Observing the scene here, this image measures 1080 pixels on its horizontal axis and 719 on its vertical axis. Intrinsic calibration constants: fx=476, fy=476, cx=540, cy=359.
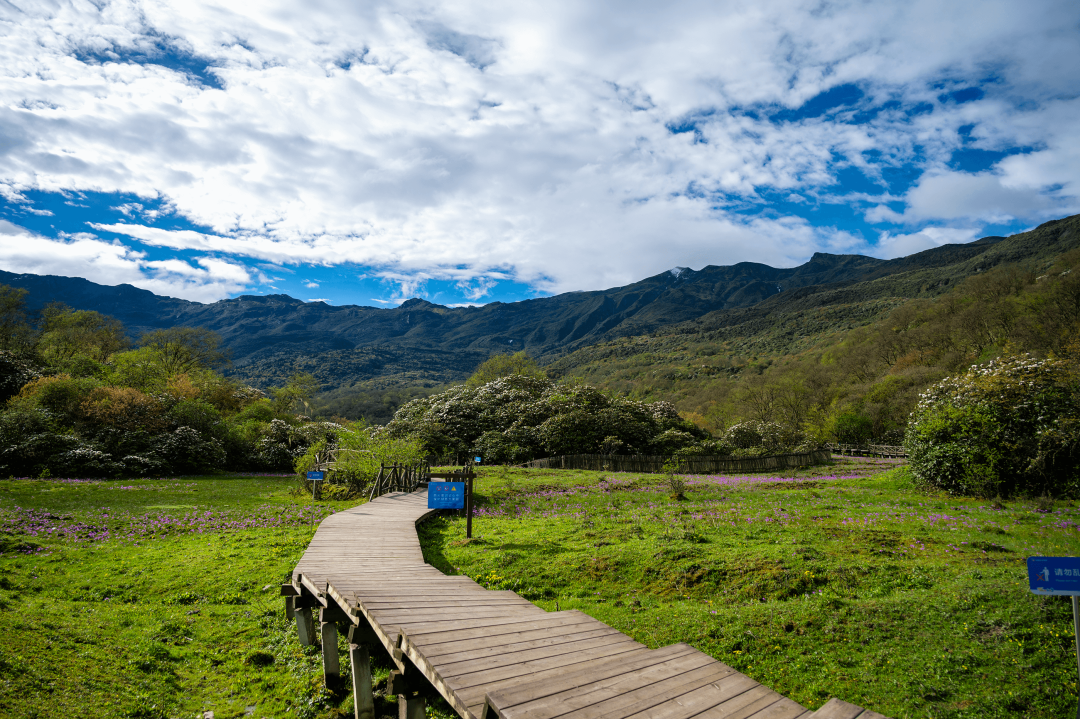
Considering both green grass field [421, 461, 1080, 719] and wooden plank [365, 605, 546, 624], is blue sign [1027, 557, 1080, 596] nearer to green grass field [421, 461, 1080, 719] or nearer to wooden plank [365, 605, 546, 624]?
green grass field [421, 461, 1080, 719]

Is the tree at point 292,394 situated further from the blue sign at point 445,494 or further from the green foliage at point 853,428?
the green foliage at point 853,428

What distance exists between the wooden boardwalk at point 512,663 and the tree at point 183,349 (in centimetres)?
5557

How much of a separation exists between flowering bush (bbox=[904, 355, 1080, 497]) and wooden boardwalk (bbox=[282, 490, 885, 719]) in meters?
16.2

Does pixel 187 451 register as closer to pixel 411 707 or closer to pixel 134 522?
pixel 134 522

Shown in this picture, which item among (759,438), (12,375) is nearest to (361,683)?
(759,438)

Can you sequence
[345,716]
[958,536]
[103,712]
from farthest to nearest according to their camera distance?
[958,536] → [345,716] → [103,712]

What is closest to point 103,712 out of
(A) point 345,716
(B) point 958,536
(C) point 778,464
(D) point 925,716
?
(A) point 345,716

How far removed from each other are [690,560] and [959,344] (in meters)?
56.9

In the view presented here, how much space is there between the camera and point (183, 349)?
55.2 meters

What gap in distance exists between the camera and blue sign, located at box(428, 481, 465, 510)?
40.0ft

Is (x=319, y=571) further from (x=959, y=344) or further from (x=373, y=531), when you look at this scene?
(x=959, y=344)

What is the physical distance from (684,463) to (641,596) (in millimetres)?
21523

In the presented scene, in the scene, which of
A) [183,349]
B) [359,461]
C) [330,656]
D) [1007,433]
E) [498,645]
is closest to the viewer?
[498,645]

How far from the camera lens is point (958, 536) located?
34.0 ft
